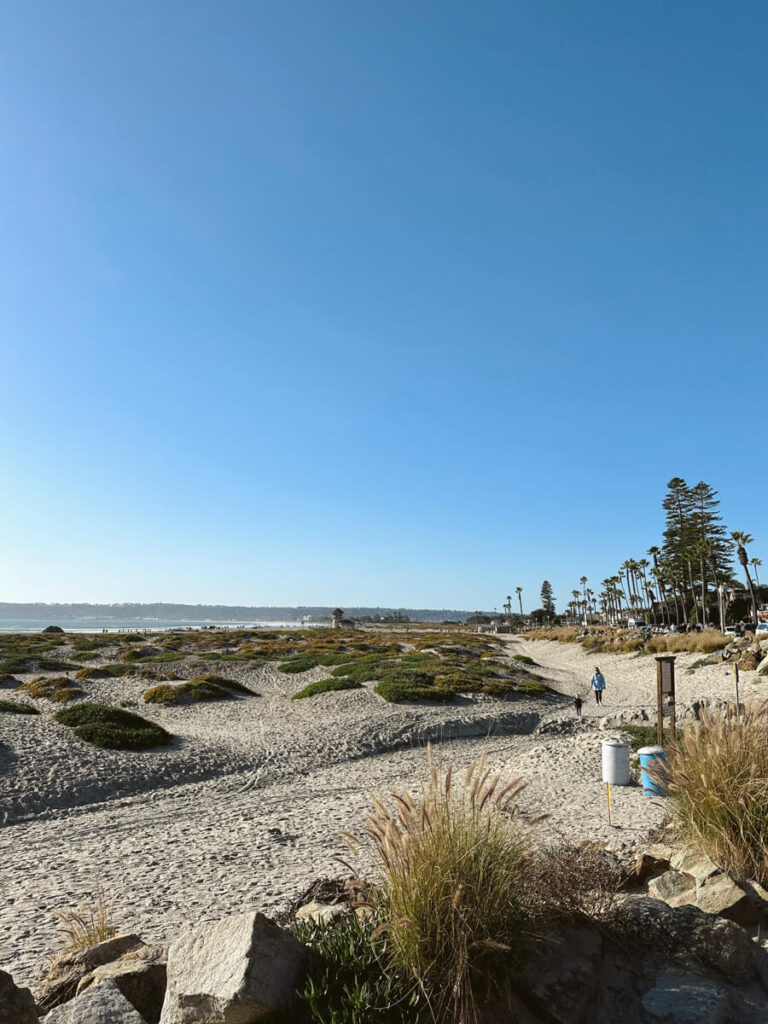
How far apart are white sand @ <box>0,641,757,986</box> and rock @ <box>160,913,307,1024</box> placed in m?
2.30

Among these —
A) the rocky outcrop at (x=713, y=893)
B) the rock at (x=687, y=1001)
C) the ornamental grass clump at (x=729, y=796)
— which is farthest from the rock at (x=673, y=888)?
the rock at (x=687, y=1001)

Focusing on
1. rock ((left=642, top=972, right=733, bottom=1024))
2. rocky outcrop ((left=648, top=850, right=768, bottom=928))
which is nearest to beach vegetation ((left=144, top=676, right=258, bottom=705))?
rocky outcrop ((left=648, top=850, right=768, bottom=928))

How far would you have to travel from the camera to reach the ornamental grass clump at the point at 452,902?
3.66m

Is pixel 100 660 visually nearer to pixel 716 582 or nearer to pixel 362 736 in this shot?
pixel 362 736

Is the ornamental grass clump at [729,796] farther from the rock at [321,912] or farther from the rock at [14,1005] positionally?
the rock at [14,1005]

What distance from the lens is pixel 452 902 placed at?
365 centimetres

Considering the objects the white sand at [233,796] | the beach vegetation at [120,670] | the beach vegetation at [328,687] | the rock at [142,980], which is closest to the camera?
the rock at [142,980]

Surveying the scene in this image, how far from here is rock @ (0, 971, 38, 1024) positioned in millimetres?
3562

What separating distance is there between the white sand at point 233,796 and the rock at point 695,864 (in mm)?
1079

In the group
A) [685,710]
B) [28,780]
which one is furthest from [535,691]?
[28,780]

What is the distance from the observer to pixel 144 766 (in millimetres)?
16859

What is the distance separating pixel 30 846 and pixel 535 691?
22896 mm

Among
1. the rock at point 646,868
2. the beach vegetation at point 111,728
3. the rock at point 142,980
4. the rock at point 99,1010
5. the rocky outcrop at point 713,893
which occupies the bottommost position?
the beach vegetation at point 111,728

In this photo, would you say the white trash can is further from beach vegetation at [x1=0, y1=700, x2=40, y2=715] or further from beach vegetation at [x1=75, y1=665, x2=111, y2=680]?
beach vegetation at [x1=75, y1=665, x2=111, y2=680]
